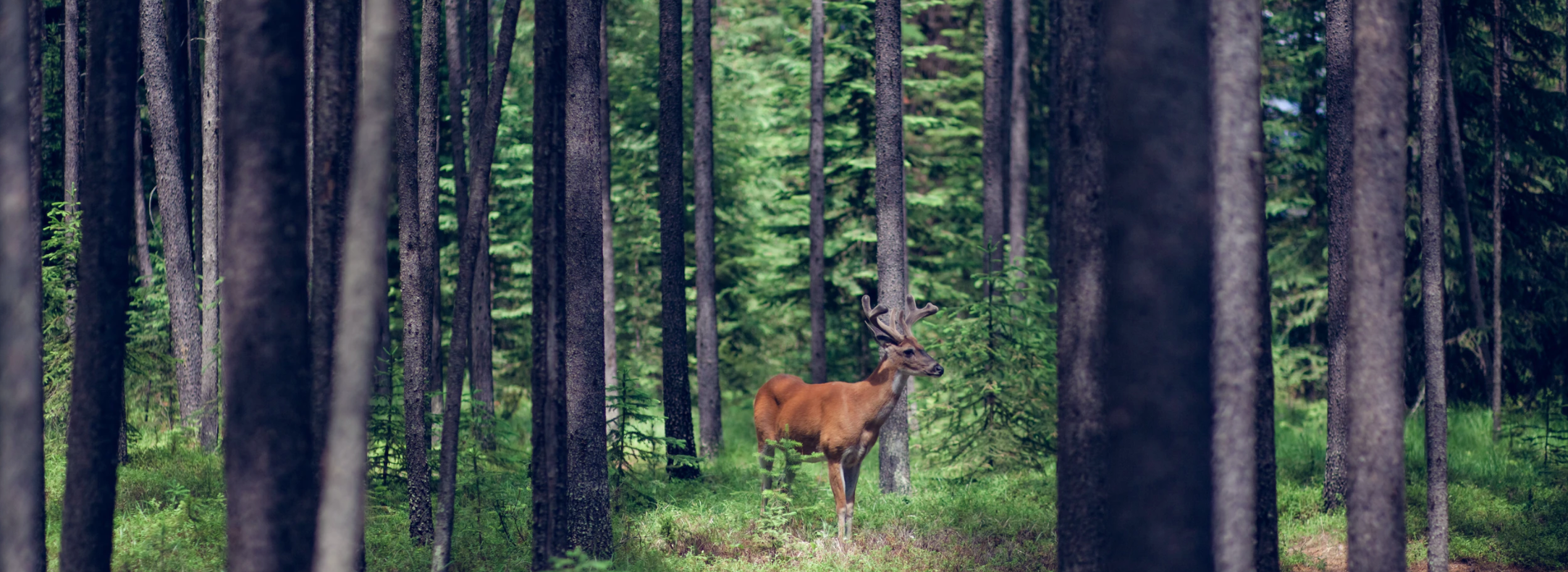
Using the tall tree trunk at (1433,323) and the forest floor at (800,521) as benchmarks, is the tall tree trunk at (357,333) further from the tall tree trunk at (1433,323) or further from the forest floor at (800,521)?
the tall tree trunk at (1433,323)

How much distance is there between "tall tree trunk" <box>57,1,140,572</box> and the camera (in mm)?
7504

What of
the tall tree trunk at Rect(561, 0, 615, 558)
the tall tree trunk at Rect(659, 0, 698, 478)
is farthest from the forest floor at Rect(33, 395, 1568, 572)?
the tall tree trunk at Rect(659, 0, 698, 478)

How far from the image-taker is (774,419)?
13.9 metres

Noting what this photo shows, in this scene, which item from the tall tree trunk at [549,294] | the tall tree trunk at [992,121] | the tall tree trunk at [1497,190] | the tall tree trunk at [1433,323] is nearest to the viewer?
the tall tree trunk at [549,294]

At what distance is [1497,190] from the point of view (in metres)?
18.1

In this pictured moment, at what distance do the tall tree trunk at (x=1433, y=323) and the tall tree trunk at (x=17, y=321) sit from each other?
11.5 metres

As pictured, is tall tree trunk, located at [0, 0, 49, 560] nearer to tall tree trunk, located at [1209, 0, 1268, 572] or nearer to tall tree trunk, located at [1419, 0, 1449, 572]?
tall tree trunk, located at [1209, 0, 1268, 572]

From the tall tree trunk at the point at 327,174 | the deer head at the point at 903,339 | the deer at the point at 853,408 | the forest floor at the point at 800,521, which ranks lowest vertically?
the forest floor at the point at 800,521

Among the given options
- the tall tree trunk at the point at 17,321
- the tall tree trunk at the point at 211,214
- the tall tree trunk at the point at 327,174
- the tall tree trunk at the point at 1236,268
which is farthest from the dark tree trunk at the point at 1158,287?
the tall tree trunk at the point at 211,214

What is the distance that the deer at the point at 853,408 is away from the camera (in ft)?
40.0

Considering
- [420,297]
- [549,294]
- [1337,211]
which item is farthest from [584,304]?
[1337,211]

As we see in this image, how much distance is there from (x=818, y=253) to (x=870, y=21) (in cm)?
510

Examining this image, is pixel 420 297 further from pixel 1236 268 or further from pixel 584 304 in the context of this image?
pixel 1236 268

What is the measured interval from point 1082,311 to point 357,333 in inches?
175
